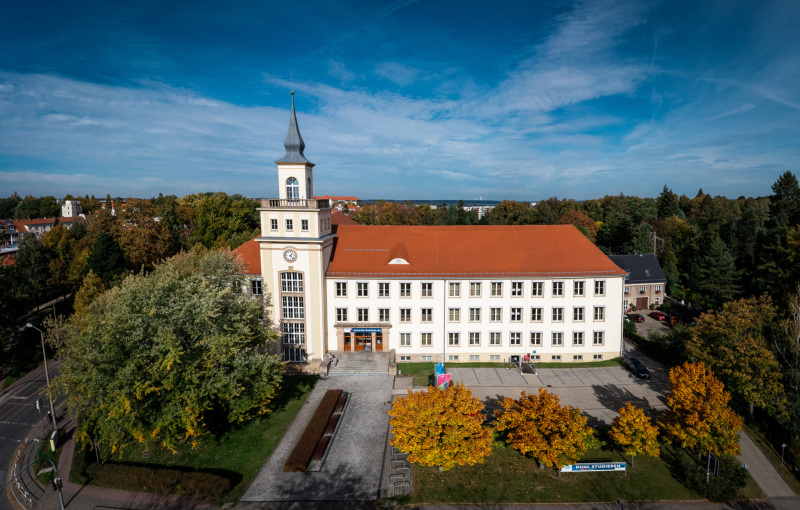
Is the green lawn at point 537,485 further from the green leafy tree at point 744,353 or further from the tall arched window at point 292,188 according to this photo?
the tall arched window at point 292,188

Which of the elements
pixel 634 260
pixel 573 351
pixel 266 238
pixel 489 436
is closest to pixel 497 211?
pixel 634 260

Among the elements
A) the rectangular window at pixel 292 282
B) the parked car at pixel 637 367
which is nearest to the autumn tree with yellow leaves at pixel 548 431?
the parked car at pixel 637 367

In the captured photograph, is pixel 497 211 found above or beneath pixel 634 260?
above

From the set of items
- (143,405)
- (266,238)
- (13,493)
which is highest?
(266,238)

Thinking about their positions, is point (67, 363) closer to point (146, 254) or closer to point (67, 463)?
point (67, 463)

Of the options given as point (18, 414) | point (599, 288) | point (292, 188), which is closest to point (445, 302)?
point (599, 288)

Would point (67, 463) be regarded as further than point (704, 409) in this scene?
Yes
